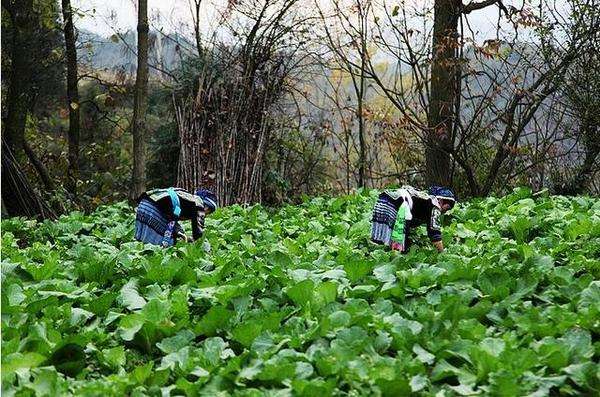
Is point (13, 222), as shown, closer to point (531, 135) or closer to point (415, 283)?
point (415, 283)

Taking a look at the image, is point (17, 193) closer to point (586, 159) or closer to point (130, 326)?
point (130, 326)

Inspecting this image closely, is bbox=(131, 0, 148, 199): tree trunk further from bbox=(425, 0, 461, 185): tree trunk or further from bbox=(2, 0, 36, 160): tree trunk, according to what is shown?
bbox=(425, 0, 461, 185): tree trunk

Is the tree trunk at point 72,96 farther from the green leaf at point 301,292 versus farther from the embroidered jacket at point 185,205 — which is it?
the green leaf at point 301,292

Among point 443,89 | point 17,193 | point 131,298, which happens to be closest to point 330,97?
point 443,89

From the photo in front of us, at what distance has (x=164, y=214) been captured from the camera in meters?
5.60

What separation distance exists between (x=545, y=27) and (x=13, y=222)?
7.35 meters

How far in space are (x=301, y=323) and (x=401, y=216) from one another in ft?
7.45

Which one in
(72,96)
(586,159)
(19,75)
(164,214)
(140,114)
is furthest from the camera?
(72,96)

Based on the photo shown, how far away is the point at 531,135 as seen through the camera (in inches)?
472

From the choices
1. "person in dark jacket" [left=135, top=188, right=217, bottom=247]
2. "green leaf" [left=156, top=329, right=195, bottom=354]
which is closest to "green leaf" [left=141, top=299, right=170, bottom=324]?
"green leaf" [left=156, top=329, right=195, bottom=354]

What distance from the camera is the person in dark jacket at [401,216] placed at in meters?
5.38

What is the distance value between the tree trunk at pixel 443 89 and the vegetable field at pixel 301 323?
5.21 metres

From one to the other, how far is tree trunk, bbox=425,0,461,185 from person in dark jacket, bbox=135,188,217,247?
527 cm

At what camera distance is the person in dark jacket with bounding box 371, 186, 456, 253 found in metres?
5.38
